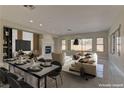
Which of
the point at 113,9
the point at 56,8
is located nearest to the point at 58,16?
the point at 56,8

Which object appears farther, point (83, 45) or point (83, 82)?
point (83, 45)

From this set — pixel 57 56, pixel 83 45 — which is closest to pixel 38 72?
pixel 57 56

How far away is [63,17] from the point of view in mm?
1901

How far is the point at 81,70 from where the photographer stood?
2.10 metres

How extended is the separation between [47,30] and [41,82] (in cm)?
93

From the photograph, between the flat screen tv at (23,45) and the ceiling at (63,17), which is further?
the flat screen tv at (23,45)

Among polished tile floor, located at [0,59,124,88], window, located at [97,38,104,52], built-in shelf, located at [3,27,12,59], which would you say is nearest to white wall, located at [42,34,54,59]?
polished tile floor, located at [0,59,124,88]

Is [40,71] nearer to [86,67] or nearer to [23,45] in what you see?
[23,45]

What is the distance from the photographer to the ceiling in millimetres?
1761

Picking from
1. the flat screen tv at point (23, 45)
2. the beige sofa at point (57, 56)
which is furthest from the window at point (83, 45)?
the flat screen tv at point (23, 45)

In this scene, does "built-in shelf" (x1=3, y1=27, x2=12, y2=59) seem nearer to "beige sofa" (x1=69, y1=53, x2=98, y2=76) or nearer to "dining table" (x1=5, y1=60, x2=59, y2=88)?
"dining table" (x1=5, y1=60, x2=59, y2=88)

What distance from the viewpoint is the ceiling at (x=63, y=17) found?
1.76m

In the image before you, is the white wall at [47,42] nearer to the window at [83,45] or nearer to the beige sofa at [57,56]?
the beige sofa at [57,56]

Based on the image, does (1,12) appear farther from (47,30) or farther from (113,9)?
(113,9)
